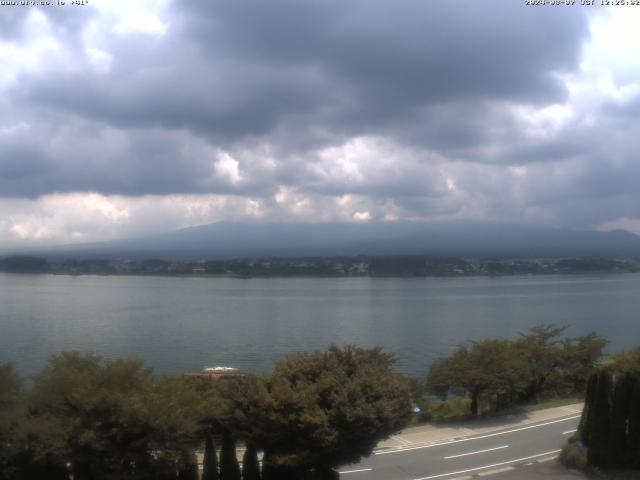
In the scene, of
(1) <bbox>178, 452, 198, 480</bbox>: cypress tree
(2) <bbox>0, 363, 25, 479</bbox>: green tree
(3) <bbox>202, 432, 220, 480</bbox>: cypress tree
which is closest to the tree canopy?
(3) <bbox>202, 432, 220, 480</bbox>: cypress tree

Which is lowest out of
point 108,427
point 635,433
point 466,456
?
point 466,456

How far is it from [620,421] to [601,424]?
295mm

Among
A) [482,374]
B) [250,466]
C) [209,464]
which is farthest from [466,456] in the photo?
[482,374]

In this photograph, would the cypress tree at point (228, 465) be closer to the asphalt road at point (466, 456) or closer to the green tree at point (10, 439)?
the asphalt road at point (466, 456)

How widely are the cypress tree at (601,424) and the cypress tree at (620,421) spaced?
8cm

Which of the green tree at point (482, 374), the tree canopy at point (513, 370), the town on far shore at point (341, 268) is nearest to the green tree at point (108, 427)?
the green tree at point (482, 374)

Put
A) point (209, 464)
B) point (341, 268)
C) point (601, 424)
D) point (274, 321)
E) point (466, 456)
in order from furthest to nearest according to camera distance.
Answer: point (341, 268), point (274, 321), point (466, 456), point (601, 424), point (209, 464)

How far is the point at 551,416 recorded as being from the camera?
16.3 metres

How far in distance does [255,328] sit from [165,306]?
21.4 metres

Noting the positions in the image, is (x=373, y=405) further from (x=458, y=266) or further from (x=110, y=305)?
(x=458, y=266)

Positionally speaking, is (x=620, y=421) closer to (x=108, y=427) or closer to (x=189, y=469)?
(x=189, y=469)

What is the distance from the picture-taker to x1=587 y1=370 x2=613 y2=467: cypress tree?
1058 cm

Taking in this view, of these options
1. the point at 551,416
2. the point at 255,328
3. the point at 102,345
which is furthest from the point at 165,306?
the point at 551,416

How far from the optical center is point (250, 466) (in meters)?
10.3
